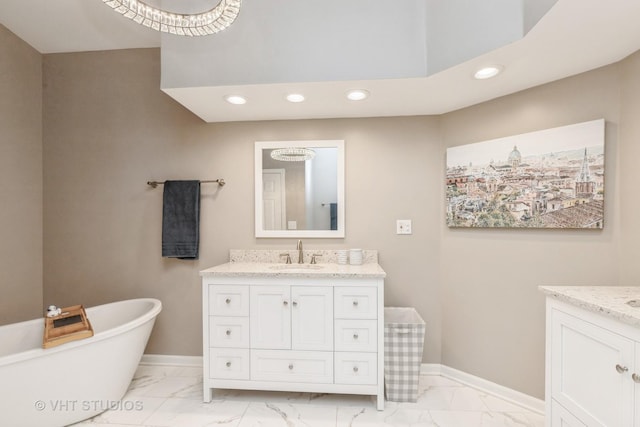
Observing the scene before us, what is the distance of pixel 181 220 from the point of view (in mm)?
2377

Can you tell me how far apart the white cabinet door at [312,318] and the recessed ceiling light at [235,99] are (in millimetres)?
1314

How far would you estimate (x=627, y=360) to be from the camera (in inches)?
40.5

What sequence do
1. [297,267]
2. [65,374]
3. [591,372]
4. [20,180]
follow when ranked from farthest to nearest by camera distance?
[20,180]
[297,267]
[65,374]
[591,372]

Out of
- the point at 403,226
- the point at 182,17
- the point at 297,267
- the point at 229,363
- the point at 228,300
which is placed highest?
the point at 182,17

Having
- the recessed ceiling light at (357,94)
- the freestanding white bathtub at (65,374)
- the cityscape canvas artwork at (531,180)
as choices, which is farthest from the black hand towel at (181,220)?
the cityscape canvas artwork at (531,180)

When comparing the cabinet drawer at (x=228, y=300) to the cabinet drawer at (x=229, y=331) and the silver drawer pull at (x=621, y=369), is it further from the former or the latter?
the silver drawer pull at (x=621, y=369)

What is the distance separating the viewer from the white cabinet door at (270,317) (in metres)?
1.92

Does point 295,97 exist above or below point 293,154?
above

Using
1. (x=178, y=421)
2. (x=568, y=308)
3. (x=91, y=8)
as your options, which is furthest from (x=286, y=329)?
(x=91, y=8)

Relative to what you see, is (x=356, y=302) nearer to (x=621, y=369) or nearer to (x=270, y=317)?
(x=270, y=317)

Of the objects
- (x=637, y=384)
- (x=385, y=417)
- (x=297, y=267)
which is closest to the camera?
(x=637, y=384)

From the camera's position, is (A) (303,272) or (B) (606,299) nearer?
(B) (606,299)

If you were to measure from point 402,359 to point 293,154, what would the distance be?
5.63 ft

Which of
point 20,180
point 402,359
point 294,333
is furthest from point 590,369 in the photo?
point 20,180
